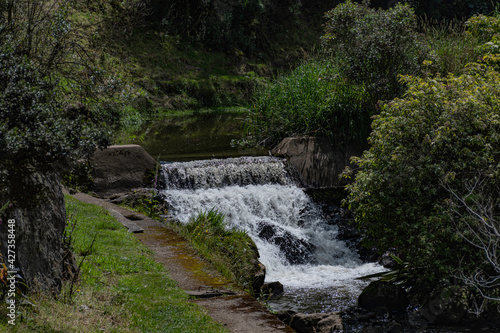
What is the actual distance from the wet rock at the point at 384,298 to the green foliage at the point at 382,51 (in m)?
7.63

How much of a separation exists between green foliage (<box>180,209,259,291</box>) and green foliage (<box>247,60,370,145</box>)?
5786mm

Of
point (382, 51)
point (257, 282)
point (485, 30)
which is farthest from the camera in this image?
point (382, 51)

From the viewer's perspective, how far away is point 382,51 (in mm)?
14031

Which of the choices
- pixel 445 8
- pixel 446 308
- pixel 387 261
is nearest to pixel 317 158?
pixel 387 261

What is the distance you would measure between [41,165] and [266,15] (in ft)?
113

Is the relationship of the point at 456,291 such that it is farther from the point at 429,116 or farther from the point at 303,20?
the point at 303,20

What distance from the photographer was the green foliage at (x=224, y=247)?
833cm

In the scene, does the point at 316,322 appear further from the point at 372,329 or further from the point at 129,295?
the point at 129,295

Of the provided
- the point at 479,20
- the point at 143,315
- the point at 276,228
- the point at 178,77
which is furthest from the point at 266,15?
the point at 143,315

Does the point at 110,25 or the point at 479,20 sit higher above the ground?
the point at 110,25

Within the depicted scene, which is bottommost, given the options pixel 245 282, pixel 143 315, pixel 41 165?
pixel 245 282

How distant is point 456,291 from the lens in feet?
22.5

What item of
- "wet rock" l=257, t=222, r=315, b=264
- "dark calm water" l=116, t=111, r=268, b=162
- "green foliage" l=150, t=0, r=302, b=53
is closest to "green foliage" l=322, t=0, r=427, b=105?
"dark calm water" l=116, t=111, r=268, b=162

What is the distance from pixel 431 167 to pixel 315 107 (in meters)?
8.22
